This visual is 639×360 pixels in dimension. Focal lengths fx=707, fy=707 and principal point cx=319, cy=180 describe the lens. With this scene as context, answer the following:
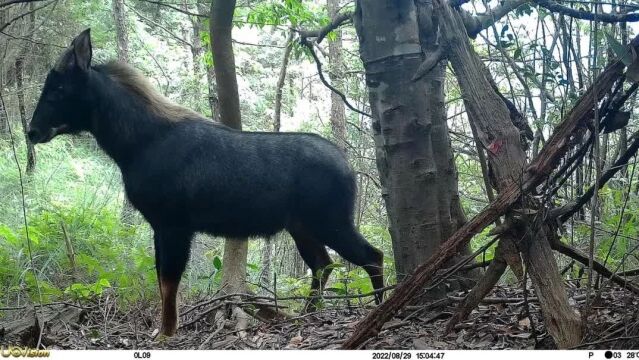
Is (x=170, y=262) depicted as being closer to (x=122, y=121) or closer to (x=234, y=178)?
(x=234, y=178)

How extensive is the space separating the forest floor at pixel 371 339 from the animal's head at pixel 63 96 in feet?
3.56

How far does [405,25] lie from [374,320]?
1614mm

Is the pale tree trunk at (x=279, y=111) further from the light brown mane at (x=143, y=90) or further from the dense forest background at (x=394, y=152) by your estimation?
the light brown mane at (x=143, y=90)

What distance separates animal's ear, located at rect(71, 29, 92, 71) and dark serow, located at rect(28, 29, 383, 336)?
6 cm

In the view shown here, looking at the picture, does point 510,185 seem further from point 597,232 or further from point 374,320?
point 597,232

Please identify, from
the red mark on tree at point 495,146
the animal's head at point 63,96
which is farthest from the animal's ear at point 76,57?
the red mark on tree at point 495,146

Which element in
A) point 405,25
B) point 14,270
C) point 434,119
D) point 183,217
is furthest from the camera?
point 14,270

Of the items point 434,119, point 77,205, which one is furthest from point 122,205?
point 434,119

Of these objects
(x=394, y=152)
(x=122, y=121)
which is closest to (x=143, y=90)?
(x=122, y=121)

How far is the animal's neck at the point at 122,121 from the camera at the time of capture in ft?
14.8

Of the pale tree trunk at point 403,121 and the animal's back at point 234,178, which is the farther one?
the animal's back at point 234,178

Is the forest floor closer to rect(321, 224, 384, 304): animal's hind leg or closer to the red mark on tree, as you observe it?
rect(321, 224, 384, 304): animal's hind leg

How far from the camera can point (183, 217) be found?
4488mm

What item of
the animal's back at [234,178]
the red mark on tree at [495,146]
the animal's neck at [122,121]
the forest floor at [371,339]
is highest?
the animal's neck at [122,121]
